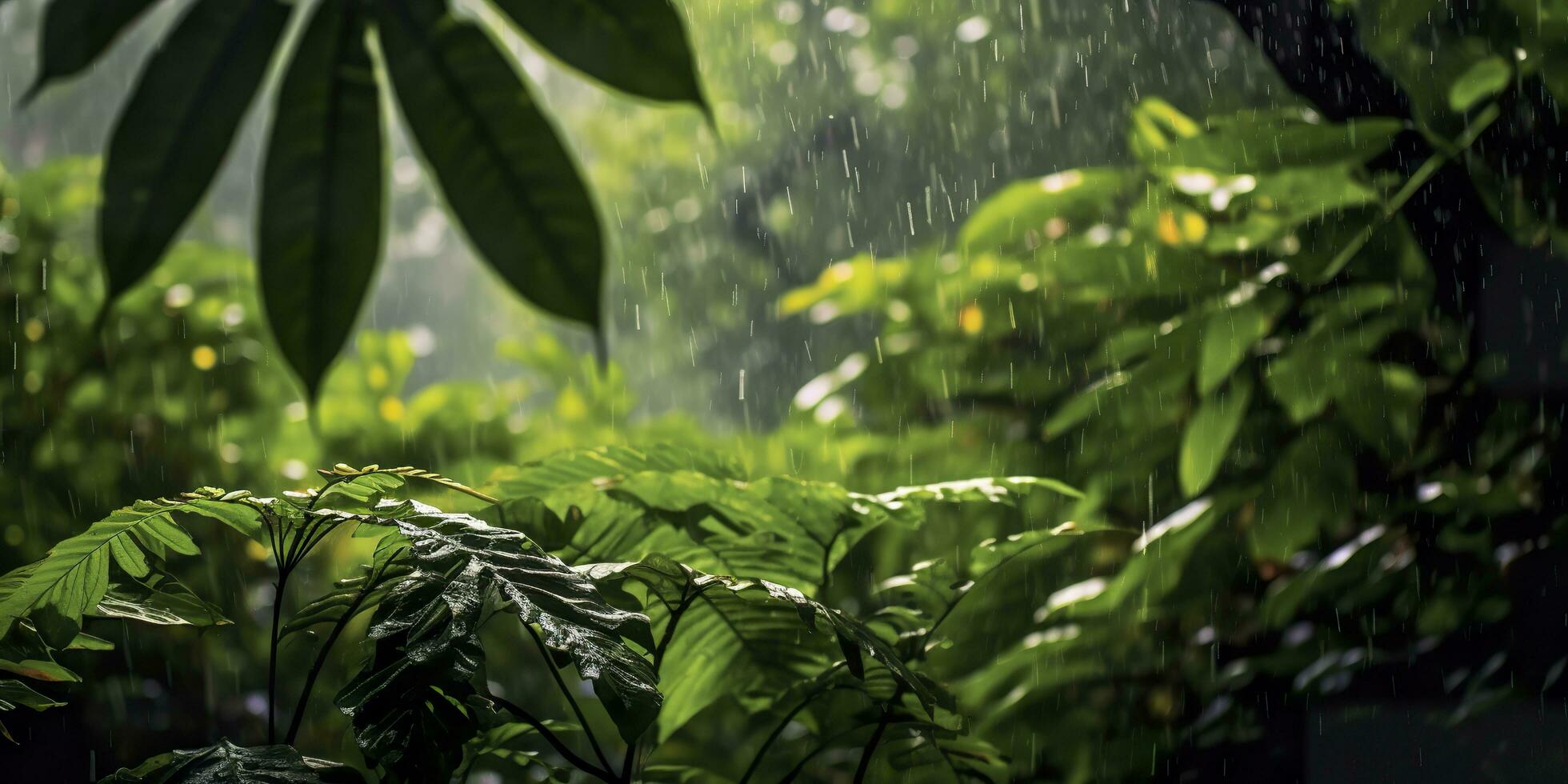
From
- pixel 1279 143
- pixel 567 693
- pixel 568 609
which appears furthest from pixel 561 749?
pixel 1279 143

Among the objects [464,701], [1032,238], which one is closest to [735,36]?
[1032,238]

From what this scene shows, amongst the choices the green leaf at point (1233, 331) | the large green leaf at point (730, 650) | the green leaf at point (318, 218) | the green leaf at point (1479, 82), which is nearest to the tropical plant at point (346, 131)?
the green leaf at point (318, 218)

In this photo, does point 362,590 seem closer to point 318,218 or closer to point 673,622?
point 673,622

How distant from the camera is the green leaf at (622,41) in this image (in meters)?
0.34

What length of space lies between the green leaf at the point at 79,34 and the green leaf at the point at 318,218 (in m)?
0.05

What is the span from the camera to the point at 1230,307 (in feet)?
2.97

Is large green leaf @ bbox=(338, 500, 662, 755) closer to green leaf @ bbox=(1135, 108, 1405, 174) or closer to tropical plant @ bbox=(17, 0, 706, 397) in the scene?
tropical plant @ bbox=(17, 0, 706, 397)

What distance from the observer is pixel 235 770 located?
1.51 feet

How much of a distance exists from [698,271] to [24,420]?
402cm

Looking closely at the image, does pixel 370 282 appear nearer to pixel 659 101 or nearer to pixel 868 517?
pixel 659 101

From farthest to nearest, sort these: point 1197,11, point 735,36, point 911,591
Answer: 1. point 735,36
2. point 1197,11
3. point 911,591

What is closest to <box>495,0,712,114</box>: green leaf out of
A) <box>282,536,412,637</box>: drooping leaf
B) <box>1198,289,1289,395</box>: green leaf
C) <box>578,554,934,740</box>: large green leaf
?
<box>282,536,412,637</box>: drooping leaf

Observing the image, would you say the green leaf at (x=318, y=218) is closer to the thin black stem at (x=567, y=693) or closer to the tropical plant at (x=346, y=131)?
the tropical plant at (x=346, y=131)

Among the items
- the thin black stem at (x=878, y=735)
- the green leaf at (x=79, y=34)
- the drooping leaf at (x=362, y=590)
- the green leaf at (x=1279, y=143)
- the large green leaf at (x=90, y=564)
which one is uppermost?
the green leaf at (x=79, y=34)
